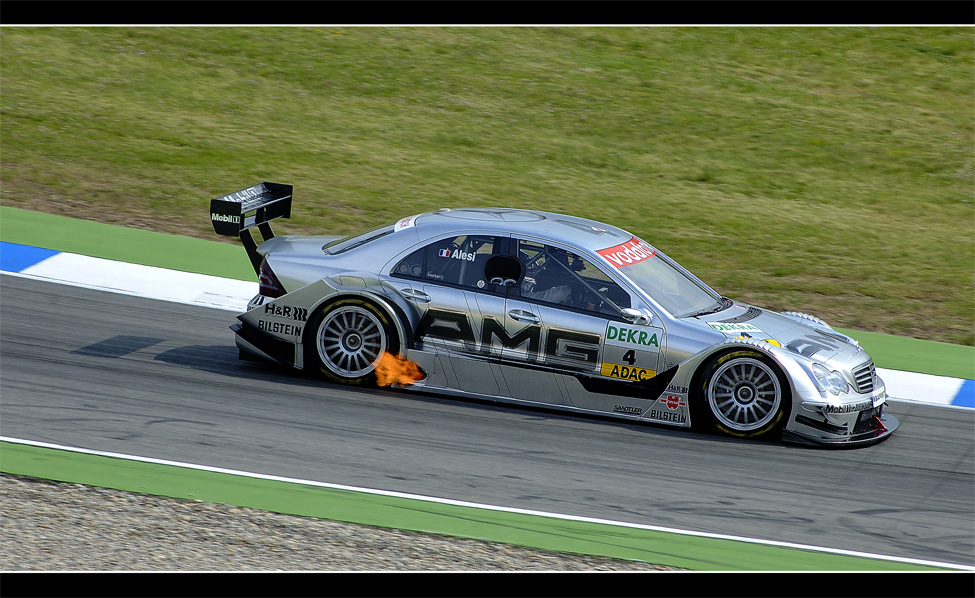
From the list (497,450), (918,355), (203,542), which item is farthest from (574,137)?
(203,542)

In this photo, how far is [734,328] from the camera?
8.02 m

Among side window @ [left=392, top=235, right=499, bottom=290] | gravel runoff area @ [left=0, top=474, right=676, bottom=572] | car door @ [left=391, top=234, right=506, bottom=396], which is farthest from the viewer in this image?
side window @ [left=392, top=235, right=499, bottom=290]

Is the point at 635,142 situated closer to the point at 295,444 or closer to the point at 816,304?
the point at 816,304

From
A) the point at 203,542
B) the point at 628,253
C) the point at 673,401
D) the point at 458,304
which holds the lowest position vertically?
the point at 203,542

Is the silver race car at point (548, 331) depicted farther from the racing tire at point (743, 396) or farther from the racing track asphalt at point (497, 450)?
the racing track asphalt at point (497, 450)

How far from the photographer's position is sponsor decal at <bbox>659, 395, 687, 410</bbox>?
7.97m

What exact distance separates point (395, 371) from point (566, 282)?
59.3 inches

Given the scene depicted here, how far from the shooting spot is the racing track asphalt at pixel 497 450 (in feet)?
22.4

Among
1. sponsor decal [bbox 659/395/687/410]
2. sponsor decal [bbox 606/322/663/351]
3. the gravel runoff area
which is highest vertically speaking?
sponsor decal [bbox 606/322/663/351]

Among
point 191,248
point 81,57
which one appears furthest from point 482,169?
point 81,57

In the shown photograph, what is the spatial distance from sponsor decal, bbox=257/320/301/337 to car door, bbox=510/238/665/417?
68.2 inches

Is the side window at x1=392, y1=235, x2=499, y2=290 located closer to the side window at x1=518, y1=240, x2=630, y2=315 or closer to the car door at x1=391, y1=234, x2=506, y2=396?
the car door at x1=391, y1=234, x2=506, y2=396

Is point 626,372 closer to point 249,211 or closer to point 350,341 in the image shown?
point 350,341

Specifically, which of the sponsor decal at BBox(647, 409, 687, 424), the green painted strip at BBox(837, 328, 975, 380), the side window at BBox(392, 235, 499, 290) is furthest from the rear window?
the green painted strip at BBox(837, 328, 975, 380)
